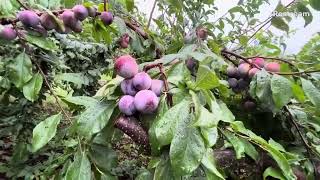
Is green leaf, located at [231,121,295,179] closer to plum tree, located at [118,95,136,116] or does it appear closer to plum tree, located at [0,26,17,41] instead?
plum tree, located at [118,95,136,116]

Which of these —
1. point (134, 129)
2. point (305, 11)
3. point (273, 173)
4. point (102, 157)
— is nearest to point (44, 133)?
point (102, 157)

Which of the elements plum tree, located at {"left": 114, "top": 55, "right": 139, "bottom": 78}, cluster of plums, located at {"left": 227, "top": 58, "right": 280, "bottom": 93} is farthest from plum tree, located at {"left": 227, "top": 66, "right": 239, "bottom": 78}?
plum tree, located at {"left": 114, "top": 55, "right": 139, "bottom": 78}

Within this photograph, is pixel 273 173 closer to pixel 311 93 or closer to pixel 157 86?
pixel 311 93

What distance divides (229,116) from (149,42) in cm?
64

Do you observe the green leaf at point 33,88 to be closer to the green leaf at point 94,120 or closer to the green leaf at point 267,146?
the green leaf at point 94,120

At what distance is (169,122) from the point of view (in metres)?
0.56

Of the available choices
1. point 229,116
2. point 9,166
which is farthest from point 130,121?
point 9,166

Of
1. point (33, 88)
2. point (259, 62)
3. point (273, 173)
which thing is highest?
point (259, 62)

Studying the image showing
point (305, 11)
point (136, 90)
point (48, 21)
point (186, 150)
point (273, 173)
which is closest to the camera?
point (186, 150)

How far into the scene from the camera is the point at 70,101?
793mm

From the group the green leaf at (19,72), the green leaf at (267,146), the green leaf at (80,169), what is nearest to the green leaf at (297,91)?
the green leaf at (267,146)

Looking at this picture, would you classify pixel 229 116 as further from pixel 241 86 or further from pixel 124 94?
pixel 241 86

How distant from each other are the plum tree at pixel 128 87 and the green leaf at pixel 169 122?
0.31 ft

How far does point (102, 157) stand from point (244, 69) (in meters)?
0.40
